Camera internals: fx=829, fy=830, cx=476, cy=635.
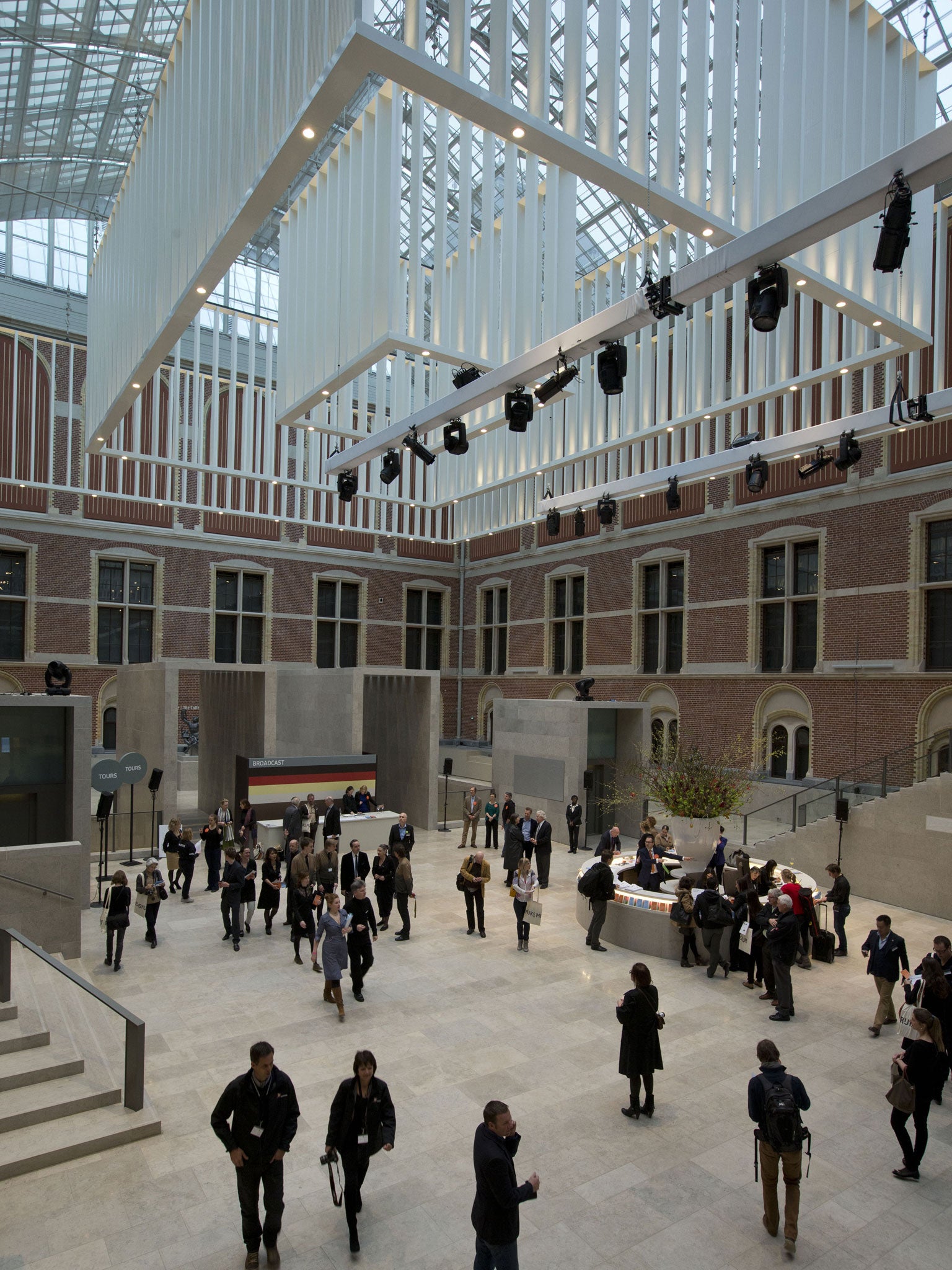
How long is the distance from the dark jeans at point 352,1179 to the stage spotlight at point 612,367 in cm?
802

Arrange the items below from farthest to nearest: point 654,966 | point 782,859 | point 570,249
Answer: point 782,859, point 570,249, point 654,966

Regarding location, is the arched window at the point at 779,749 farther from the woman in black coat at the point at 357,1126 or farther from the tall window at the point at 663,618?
the woman in black coat at the point at 357,1126

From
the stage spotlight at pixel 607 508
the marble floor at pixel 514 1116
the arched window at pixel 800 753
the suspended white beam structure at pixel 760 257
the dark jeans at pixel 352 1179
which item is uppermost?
the suspended white beam structure at pixel 760 257

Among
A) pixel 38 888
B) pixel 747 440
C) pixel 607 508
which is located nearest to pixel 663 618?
pixel 607 508

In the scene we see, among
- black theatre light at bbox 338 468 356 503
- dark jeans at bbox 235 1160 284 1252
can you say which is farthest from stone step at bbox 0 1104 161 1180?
black theatre light at bbox 338 468 356 503

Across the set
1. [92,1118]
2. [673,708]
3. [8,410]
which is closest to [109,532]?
[8,410]

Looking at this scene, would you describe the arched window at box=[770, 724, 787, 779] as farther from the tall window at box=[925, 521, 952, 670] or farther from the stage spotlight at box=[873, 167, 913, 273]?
the stage spotlight at box=[873, 167, 913, 273]

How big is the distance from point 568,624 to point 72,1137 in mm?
22762

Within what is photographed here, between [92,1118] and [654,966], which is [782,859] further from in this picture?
[92,1118]

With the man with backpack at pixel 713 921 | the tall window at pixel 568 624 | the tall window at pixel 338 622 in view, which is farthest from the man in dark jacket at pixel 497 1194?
the tall window at pixel 338 622

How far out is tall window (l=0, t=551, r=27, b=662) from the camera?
24.2 meters

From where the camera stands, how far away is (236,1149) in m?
4.52

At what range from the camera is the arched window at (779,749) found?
20.5m

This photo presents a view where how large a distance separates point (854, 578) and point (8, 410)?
22.5 m
